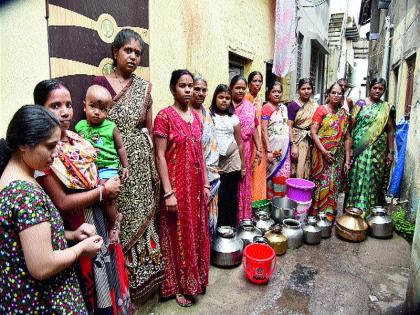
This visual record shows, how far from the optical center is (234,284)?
3.18m

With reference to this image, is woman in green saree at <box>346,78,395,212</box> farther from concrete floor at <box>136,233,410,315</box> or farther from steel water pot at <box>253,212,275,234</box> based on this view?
steel water pot at <box>253,212,275,234</box>

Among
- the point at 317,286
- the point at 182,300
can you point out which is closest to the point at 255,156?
the point at 317,286

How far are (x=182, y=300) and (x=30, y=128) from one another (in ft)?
7.02

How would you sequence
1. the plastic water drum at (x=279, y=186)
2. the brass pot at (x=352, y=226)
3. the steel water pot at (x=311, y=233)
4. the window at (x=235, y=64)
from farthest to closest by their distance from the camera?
1. the window at (x=235, y=64)
2. the plastic water drum at (x=279, y=186)
3. the brass pot at (x=352, y=226)
4. the steel water pot at (x=311, y=233)

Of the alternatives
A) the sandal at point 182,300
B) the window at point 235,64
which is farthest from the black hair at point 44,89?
the window at point 235,64

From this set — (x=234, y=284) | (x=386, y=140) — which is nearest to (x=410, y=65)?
(x=386, y=140)

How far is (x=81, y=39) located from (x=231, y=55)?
341 cm

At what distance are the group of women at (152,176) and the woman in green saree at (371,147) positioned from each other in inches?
0.6

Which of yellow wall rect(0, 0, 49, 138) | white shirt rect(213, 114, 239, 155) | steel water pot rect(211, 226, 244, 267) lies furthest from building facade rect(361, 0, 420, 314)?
yellow wall rect(0, 0, 49, 138)

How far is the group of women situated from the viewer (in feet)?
4.01

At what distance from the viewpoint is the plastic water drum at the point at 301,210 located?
4.30m

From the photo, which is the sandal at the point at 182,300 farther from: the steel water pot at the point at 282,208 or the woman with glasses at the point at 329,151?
the woman with glasses at the point at 329,151

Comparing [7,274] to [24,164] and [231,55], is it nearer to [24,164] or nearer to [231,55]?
[24,164]

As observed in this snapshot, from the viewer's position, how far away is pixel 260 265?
305 centimetres
